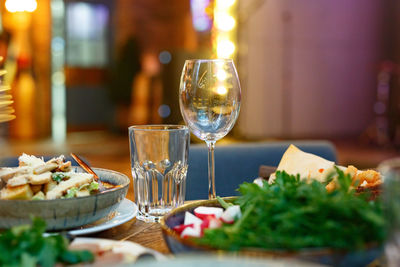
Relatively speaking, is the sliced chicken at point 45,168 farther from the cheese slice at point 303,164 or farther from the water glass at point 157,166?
the cheese slice at point 303,164

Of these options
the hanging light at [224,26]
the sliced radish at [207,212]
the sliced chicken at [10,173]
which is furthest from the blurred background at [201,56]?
the sliced radish at [207,212]

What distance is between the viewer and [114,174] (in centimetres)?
93

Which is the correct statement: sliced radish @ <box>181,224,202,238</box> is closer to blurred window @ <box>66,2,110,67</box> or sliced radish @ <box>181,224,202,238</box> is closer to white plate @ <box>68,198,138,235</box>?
white plate @ <box>68,198,138,235</box>

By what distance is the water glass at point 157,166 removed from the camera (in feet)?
2.93

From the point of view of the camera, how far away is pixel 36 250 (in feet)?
1.80

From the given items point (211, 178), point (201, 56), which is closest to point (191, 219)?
point (211, 178)

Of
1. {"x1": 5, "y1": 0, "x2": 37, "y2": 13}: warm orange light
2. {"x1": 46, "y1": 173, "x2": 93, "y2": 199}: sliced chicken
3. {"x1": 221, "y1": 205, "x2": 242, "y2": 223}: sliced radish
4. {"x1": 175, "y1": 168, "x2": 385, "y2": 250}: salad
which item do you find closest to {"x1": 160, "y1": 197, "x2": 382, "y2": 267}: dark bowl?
{"x1": 175, "y1": 168, "x2": 385, "y2": 250}: salad

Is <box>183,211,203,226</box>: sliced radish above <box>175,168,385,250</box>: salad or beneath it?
beneath

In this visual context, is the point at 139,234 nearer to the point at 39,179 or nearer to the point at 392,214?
the point at 39,179

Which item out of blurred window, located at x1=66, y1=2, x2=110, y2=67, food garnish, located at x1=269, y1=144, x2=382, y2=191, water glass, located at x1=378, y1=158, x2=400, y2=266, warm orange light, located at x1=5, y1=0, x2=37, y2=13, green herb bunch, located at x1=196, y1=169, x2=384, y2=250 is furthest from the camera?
blurred window, located at x1=66, y1=2, x2=110, y2=67

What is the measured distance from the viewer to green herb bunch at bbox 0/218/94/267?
54 cm

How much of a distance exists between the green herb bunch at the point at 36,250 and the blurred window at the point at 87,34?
772 cm

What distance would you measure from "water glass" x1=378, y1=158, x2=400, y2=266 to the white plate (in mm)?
443

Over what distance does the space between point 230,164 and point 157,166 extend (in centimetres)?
57
